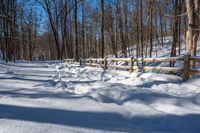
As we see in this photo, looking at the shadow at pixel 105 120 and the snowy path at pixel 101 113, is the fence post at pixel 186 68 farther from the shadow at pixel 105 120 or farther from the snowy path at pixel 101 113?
the shadow at pixel 105 120

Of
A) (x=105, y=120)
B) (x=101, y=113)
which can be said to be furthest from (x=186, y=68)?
(x=105, y=120)

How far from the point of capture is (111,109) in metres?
4.47

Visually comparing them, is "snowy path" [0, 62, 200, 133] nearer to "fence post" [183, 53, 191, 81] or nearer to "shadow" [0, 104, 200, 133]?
"shadow" [0, 104, 200, 133]

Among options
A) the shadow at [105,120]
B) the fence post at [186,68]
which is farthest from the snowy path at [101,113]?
the fence post at [186,68]

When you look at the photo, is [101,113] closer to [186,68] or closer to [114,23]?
[186,68]

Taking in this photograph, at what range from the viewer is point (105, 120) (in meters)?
3.94

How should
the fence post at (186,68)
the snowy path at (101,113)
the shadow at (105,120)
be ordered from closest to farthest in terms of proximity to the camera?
the snowy path at (101,113)
the shadow at (105,120)
the fence post at (186,68)

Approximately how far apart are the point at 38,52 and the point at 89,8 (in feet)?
153

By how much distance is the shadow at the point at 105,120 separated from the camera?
368cm

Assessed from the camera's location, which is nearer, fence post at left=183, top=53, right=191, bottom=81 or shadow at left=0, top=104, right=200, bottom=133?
shadow at left=0, top=104, right=200, bottom=133

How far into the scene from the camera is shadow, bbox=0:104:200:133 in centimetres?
368

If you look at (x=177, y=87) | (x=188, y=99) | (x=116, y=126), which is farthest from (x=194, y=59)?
(x=116, y=126)

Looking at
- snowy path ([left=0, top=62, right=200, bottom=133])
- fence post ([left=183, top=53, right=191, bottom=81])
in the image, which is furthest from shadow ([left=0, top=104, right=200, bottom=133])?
fence post ([left=183, top=53, right=191, bottom=81])

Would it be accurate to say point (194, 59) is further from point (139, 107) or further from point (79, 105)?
point (79, 105)
